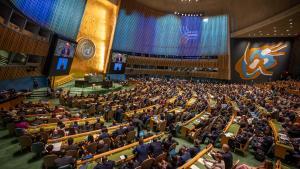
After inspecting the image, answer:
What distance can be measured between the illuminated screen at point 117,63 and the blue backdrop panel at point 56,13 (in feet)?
26.6

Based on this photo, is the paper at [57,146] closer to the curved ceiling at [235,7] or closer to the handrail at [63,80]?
the handrail at [63,80]

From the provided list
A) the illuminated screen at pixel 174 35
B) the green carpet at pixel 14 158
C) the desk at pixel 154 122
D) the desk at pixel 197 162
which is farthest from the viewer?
the illuminated screen at pixel 174 35

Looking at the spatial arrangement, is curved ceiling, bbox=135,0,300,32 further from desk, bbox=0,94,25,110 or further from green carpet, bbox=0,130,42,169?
desk, bbox=0,94,25,110

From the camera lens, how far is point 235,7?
29.2 m

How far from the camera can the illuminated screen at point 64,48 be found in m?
17.1

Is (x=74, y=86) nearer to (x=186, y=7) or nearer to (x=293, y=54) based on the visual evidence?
(x=186, y=7)

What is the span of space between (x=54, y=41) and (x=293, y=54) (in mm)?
34319

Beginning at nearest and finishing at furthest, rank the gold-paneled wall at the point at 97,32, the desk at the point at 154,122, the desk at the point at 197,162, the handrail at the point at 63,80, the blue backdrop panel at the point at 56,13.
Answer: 1. the desk at the point at 197,162
2. the desk at the point at 154,122
3. the blue backdrop panel at the point at 56,13
4. the handrail at the point at 63,80
5. the gold-paneled wall at the point at 97,32

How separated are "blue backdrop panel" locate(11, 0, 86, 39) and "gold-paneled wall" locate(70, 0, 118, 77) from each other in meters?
3.63

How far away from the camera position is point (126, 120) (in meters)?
10.8

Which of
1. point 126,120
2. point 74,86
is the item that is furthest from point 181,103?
point 74,86

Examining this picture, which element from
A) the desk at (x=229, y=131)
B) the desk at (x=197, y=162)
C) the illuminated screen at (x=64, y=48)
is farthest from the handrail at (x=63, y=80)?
the desk at (x=197, y=162)

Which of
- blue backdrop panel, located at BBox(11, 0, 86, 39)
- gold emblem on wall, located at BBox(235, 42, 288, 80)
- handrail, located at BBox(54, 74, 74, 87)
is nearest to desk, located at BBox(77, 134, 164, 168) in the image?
blue backdrop panel, located at BBox(11, 0, 86, 39)

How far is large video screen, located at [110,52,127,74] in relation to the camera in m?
28.5
